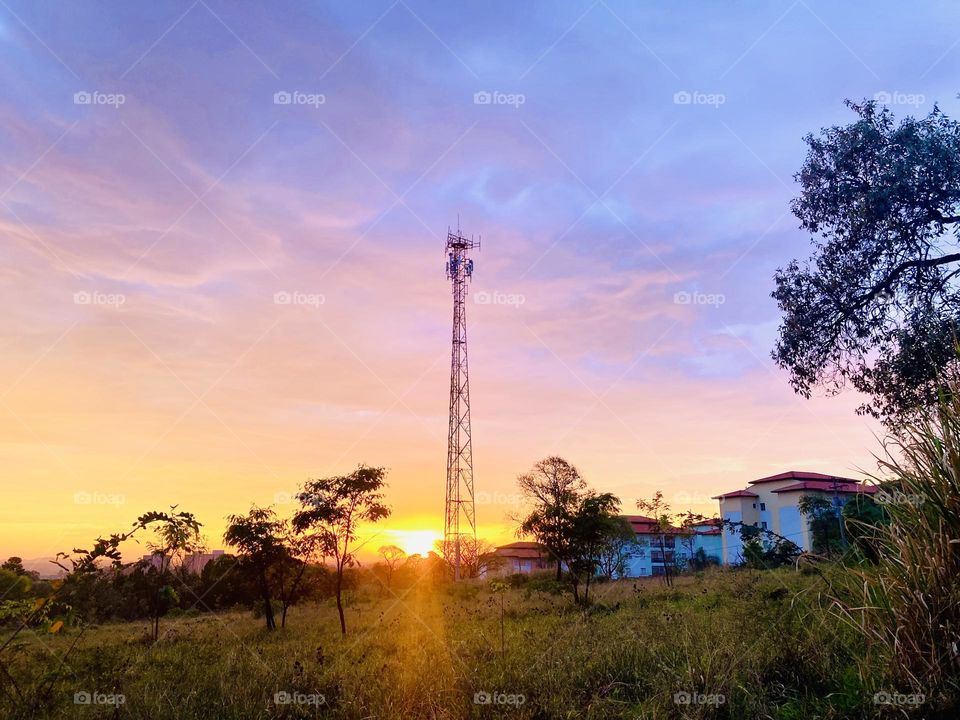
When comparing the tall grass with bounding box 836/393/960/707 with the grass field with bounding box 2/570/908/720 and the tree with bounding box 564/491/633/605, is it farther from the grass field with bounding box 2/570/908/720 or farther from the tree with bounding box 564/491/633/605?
the tree with bounding box 564/491/633/605

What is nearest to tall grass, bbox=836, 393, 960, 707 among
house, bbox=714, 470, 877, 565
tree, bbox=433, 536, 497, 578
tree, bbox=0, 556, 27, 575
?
tree, bbox=0, 556, 27, 575

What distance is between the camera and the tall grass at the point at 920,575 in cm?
477

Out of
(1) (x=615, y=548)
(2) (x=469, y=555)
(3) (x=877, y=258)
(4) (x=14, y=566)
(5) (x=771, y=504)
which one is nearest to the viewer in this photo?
(4) (x=14, y=566)

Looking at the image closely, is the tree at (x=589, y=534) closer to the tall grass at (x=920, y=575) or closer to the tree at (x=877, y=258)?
the tree at (x=877, y=258)

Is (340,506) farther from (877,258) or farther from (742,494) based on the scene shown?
(742,494)

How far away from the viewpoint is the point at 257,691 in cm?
741

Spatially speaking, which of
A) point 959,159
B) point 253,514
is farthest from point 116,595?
point 959,159

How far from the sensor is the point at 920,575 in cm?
504

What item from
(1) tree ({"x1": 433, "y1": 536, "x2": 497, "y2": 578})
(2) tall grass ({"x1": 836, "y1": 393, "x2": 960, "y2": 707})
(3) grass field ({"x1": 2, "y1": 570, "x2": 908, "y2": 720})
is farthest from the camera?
(1) tree ({"x1": 433, "y1": 536, "x2": 497, "y2": 578})

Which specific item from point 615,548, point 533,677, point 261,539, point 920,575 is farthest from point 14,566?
point 615,548

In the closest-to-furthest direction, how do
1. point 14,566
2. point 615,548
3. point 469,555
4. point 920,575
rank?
point 920,575, point 14,566, point 615,548, point 469,555

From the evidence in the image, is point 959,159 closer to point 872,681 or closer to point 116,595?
point 872,681

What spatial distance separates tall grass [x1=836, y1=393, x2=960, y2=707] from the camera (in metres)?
4.77

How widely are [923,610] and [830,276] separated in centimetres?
1305
